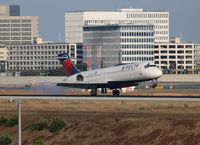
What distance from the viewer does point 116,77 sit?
11675cm

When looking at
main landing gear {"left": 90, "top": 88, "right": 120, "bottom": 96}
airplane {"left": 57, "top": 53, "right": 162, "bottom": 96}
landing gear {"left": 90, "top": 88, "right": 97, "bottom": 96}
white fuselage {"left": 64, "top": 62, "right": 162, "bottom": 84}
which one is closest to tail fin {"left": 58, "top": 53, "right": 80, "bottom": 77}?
airplane {"left": 57, "top": 53, "right": 162, "bottom": 96}

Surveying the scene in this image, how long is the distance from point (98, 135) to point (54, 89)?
59217mm

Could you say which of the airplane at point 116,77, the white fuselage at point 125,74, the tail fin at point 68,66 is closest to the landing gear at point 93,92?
the airplane at point 116,77

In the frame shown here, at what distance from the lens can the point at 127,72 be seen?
115 m

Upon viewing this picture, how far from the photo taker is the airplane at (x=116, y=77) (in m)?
114

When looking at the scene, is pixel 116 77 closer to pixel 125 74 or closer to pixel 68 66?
pixel 125 74

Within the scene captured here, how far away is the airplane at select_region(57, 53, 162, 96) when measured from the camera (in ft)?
373

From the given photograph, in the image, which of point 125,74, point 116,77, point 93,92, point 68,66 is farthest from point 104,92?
point 68,66

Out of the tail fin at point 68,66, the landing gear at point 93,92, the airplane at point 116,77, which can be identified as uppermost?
the tail fin at point 68,66

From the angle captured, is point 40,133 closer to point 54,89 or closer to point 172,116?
point 172,116

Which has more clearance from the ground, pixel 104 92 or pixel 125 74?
pixel 125 74

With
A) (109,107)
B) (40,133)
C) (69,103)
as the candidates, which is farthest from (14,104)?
(40,133)

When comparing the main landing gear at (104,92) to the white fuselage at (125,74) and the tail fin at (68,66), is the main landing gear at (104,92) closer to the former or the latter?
the white fuselage at (125,74)

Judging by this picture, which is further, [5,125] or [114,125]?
[5,125]
